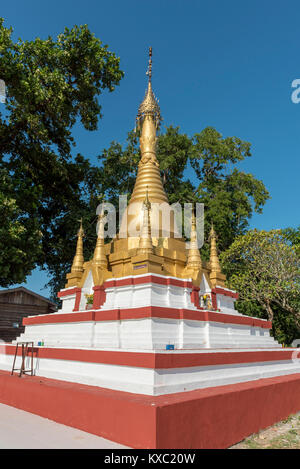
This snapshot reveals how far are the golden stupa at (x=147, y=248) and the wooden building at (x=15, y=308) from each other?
5.22 m

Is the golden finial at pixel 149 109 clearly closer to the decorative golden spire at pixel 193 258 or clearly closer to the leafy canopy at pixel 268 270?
the decorative golden spire at pixel 193 258

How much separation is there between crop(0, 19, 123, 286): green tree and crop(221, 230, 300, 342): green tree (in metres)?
10.8

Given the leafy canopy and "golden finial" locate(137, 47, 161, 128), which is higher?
"golden finial" locate(137, 47, 161, 128)

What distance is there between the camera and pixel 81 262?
13109 mm

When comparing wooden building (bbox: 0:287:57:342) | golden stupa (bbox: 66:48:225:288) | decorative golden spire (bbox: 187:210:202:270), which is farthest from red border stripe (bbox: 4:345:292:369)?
wooden building (bbox: 0:287:57:342)

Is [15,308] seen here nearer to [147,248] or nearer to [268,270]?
[147,248]

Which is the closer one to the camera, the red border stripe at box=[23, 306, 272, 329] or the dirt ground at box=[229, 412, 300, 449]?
the dirt ground at box=[229, 412, 300, 449]

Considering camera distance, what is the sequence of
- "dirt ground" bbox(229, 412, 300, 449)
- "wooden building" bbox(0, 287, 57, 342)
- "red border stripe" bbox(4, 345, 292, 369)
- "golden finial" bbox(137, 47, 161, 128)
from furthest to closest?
"wooden building" bbox(0, 287, 57, 342)
"golden finial" bbox(137, 47, 161, 128)
"dirt ground" bbox(229, 412, 300, 449)
"red border stripe" bbox(4, 345, 292, 369)

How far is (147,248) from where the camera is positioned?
33.5 ft

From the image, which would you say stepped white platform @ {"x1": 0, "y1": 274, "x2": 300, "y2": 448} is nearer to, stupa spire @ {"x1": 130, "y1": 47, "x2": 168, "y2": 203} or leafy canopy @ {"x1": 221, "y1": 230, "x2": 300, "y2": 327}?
stupa spire @ {"x1": 130, "y1": 47, "x2": 168, "y2": 203}

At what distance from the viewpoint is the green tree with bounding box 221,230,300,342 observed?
18703 millimetres
